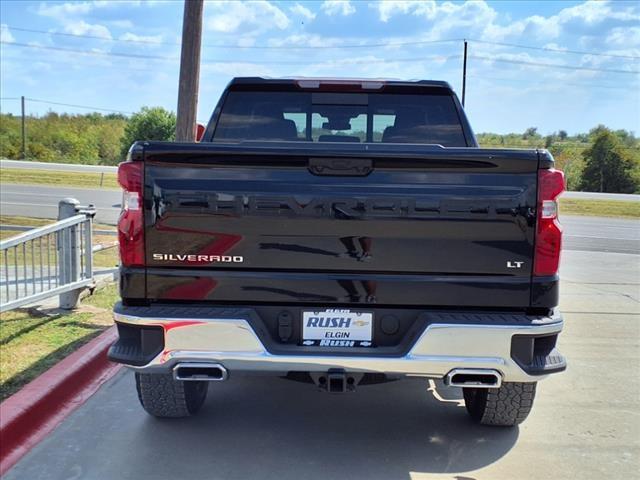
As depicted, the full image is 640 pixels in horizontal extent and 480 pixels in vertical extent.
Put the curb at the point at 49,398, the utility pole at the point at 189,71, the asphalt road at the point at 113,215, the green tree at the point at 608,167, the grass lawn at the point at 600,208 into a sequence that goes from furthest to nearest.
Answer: the green tree at the point at 608,167 → the grass lawn at the point at 600,208 → the asphalt road at the point at 113,215 → the utility pole at the point at 189,71 → the curb at the point at 49,398

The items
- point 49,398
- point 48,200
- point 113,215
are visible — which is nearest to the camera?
point 49,398

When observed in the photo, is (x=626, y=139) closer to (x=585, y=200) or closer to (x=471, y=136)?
(x=585, y=200)

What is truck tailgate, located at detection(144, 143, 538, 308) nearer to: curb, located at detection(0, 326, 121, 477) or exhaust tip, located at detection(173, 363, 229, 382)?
exhaust tip, located at detection(173, 363, 229, 382)

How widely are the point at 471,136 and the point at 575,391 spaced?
2.12 metres

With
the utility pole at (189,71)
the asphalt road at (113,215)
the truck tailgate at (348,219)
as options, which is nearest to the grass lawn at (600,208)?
the asphalt road at (113,215)

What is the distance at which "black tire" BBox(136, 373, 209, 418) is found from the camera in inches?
155

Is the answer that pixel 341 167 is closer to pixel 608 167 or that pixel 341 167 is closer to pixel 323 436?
pixel 323 436

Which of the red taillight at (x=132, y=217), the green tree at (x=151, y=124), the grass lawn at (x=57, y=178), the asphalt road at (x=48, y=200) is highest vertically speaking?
the green tree at (x=151, y=124)

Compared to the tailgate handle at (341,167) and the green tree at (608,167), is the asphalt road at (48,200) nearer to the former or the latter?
the tailgate handle at (341,167)

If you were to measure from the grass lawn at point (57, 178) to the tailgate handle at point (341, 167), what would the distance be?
85.2 feet

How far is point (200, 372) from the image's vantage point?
333cm

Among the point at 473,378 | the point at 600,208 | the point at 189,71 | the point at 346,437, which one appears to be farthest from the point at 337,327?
the point at 600,208

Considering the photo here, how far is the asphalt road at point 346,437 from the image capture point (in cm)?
358

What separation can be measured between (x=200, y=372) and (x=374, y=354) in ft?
2.91
